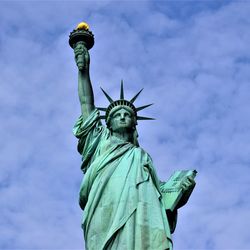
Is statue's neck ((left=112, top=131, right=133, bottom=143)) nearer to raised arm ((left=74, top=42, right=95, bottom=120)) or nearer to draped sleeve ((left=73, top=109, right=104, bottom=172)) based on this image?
draped sleeve ((left=73, top=109, right=104, bottom=172))

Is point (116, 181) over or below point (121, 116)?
below

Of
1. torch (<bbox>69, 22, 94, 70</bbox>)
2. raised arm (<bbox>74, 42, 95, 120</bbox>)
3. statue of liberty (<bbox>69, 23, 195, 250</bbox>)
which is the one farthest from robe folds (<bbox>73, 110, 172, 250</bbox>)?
torch (<bbox>69, 22, 94, 70</bbox>)

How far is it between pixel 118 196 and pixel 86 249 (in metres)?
1.17

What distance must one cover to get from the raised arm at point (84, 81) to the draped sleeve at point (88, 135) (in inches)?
9.6

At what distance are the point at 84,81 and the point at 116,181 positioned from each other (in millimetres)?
3188

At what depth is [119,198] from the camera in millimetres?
17359

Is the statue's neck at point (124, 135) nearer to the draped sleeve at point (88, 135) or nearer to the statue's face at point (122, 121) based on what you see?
the statue's face at point (122, 121)

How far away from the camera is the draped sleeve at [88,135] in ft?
62.6

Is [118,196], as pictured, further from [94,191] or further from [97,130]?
[97,130]

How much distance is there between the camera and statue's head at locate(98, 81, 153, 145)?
62.5 ft

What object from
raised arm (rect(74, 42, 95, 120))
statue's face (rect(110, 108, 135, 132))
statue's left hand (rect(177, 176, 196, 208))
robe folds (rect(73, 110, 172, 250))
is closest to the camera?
robe folds (rect(73, 110, 172, 250))

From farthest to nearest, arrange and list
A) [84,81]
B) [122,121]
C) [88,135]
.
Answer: [84,81] → [88,135] → [122,121]

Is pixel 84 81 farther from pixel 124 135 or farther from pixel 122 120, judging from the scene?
pixel 124 135

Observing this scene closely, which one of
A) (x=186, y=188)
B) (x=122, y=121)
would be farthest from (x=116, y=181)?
(x=122, y=121)
